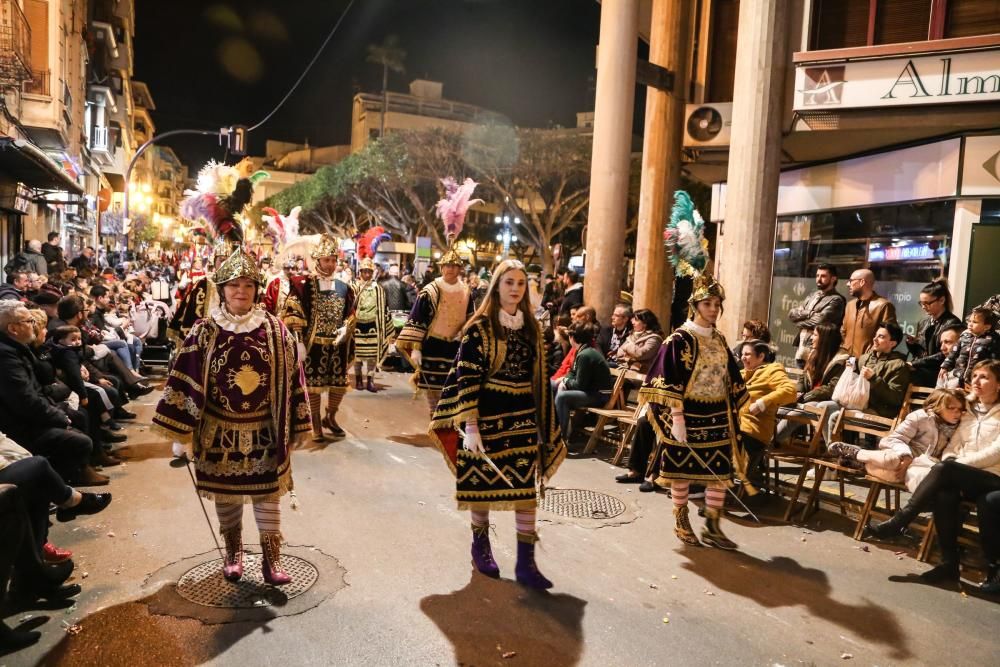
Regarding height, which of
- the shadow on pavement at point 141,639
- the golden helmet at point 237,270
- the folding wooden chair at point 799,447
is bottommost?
the shadow on pavement at point 141,639

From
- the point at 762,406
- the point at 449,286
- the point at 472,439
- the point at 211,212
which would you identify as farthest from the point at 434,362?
the point at 472,439

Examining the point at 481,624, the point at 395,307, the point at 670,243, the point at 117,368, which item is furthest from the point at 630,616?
the point at 395,307

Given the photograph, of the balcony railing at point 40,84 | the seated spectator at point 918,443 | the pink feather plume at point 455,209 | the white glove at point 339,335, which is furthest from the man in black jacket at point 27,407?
the balcony railing at point 40,84

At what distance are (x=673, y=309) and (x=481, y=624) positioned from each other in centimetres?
1048

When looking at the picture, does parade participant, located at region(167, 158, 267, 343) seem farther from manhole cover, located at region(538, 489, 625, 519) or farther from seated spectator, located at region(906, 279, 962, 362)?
seated spectator, located at region(906, 279, 962, 362)

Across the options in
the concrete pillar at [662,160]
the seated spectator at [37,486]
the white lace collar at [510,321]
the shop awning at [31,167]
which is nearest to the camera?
the seated spectator at [37,486]

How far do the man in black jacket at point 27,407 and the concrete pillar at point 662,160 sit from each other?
398 inches

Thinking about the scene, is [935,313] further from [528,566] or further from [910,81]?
[528,566]

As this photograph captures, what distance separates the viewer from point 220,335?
4402 mm

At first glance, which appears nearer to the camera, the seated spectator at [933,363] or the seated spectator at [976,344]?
the seated spectator at [976,344]

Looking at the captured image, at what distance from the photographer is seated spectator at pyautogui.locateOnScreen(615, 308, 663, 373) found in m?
8.70

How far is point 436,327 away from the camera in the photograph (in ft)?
27.7

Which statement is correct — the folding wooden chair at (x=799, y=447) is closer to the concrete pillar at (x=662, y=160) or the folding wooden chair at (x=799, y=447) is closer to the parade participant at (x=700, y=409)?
the parade participant at (x=700, y=409)

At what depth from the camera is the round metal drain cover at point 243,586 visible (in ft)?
14.4
